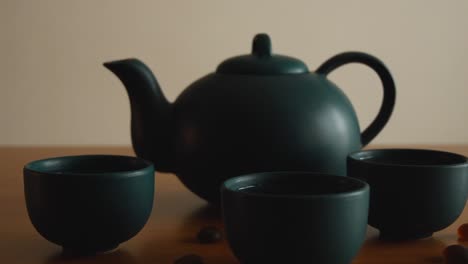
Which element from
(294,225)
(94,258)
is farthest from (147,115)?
(294,225)

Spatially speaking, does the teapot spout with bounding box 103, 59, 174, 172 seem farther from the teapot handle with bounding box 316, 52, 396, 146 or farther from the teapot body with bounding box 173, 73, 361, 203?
the teapot handle with bounding box 316, 52, 396, 146

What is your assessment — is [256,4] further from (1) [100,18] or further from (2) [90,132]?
(2) [90,132]

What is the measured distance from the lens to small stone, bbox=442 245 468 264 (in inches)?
23.5

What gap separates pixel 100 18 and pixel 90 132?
0.36m

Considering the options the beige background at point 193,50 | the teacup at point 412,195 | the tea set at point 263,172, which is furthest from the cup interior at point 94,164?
the beige background at point 193,50

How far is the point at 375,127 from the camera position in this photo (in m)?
0.88

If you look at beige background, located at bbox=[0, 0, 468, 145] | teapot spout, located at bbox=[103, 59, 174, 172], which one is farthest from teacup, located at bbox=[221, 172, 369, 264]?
beige background, located at bbox=[0, 0, 468, 145]

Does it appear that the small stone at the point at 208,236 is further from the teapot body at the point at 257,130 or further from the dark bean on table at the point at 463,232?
the dark bean on table at the point at 463,232

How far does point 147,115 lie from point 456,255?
38 centimetres

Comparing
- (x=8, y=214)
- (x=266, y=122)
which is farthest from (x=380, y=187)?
(x=8, y=214)

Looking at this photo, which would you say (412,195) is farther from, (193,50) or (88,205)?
(193,50)

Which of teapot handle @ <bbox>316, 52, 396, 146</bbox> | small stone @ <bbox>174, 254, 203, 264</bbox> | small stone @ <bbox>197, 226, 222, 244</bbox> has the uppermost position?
teapot handle @ <bbox>316, 52, 396, 146</bbox>

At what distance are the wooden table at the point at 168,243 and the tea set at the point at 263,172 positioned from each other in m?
0.02

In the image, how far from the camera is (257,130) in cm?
75
